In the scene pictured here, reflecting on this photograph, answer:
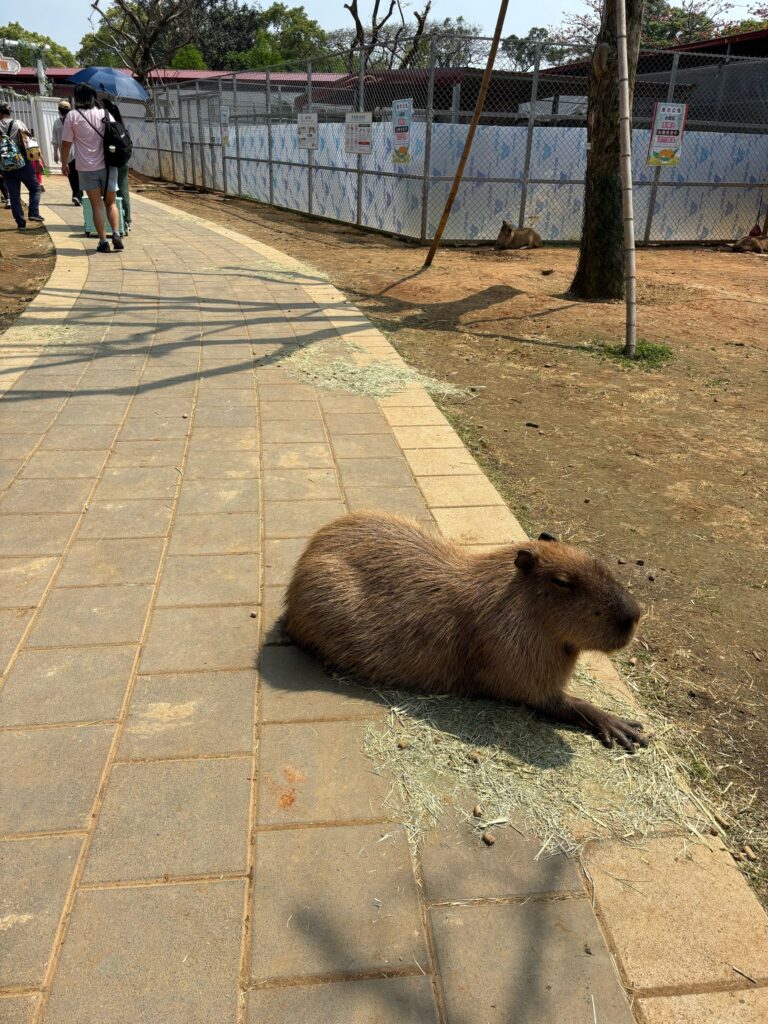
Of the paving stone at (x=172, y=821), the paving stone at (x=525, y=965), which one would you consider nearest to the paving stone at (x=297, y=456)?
the paving stone at (x=172, y=821)

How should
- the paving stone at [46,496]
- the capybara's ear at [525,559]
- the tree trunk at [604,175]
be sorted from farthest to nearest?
the tree trunk at [604,175]
the paving stone at [46,496]
the capybara's ear at [525,559]

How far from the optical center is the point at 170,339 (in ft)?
24.5

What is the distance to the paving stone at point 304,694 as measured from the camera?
273 centimetres

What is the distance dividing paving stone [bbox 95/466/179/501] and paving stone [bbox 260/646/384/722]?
172cm

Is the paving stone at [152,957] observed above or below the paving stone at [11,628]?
below

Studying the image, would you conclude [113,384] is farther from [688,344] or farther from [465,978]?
[688,344]

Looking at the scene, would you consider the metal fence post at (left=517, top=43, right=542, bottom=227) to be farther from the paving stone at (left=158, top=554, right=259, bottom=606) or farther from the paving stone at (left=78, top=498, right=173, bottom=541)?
the paving stone at (left=158, top=554, right=259, bottom=606)

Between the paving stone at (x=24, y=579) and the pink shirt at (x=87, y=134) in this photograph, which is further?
the pink shirt at (x=87, y=134)

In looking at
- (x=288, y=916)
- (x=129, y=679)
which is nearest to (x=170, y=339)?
(x=129, y=679)

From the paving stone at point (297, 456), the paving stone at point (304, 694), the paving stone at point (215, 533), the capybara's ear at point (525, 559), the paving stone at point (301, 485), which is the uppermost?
the capybara's ear at point (525, 559)

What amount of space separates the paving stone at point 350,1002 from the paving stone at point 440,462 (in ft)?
10.6

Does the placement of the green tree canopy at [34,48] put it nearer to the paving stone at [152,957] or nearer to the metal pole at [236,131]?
the metal pole at [236,131]

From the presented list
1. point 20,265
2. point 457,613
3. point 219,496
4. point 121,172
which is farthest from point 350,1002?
point 121,172

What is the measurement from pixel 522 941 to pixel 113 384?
5408 mm
